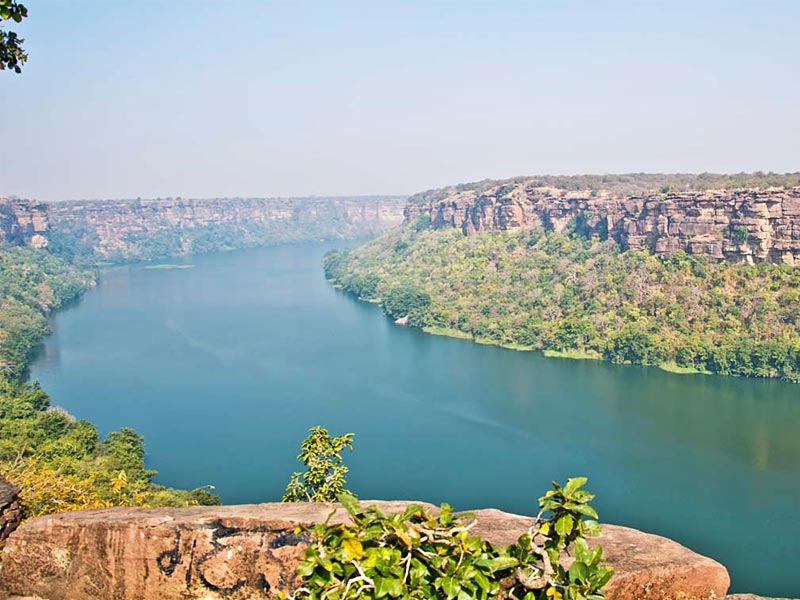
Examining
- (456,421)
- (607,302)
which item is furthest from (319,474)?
(607,302)

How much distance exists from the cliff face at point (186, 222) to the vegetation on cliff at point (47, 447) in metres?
29.6

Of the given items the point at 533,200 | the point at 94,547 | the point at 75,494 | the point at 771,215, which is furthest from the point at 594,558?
the point at 533,200

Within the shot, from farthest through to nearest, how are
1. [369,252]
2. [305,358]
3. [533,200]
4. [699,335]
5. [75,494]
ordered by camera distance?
[369,252] < [533,200] < [305,358] < [699,335] < [75,494]

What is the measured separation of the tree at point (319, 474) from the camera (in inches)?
396

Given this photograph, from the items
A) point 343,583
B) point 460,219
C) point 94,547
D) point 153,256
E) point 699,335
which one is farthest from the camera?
point 153,256

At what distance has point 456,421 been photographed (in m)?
30.6

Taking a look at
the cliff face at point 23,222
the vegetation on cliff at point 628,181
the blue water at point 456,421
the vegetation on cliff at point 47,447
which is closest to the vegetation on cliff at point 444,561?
the vegetation on cliff at point 47,447

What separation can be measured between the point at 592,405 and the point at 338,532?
30.4 meters

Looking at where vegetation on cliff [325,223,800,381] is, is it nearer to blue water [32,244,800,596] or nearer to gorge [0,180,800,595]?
gorge [0,180,800,595]

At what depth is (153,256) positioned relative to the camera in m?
126

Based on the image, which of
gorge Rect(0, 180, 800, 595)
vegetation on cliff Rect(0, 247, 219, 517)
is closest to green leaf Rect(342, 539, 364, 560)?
vegetation on cliff Rect(0, 247, 219, 517)

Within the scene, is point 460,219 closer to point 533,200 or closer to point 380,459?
point 533,200

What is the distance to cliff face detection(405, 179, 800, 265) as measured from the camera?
4250 centimetres

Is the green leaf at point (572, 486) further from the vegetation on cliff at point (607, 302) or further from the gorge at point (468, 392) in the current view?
the vegetation on cliff at point (607, 302)
